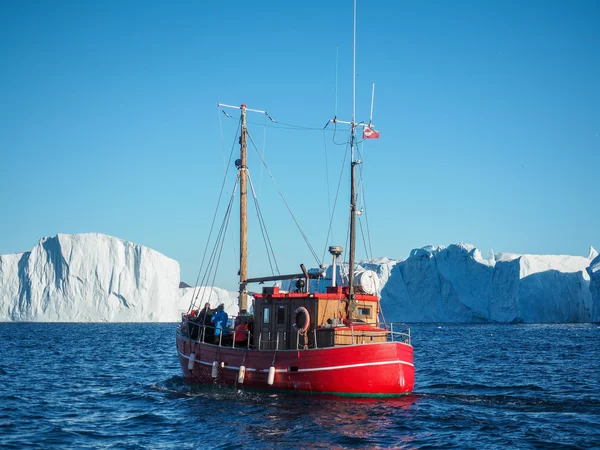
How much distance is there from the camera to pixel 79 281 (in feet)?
323

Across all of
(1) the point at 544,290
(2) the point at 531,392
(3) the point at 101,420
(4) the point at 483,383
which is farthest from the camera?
(1) the point at 544,290

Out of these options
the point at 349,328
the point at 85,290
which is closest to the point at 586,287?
the point at 85,290

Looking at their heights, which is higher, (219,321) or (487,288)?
(487,288)

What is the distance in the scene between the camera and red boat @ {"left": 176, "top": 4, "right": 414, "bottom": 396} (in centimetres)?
2106

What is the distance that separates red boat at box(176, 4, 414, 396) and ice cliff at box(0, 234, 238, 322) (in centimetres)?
7600

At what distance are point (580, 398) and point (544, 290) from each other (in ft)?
249

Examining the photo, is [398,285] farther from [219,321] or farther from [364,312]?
[364,312]

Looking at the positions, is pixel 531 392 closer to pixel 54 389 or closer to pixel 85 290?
pixel 54 389

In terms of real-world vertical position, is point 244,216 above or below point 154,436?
above

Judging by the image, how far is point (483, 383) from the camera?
1060 inches

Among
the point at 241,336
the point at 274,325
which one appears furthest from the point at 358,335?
the point at 241,336

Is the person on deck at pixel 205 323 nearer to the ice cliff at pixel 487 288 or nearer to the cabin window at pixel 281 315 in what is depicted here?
the cabin window at pixel 281 315

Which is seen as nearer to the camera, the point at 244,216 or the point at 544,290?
the point at 244,216

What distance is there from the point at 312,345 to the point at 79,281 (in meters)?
82.4
